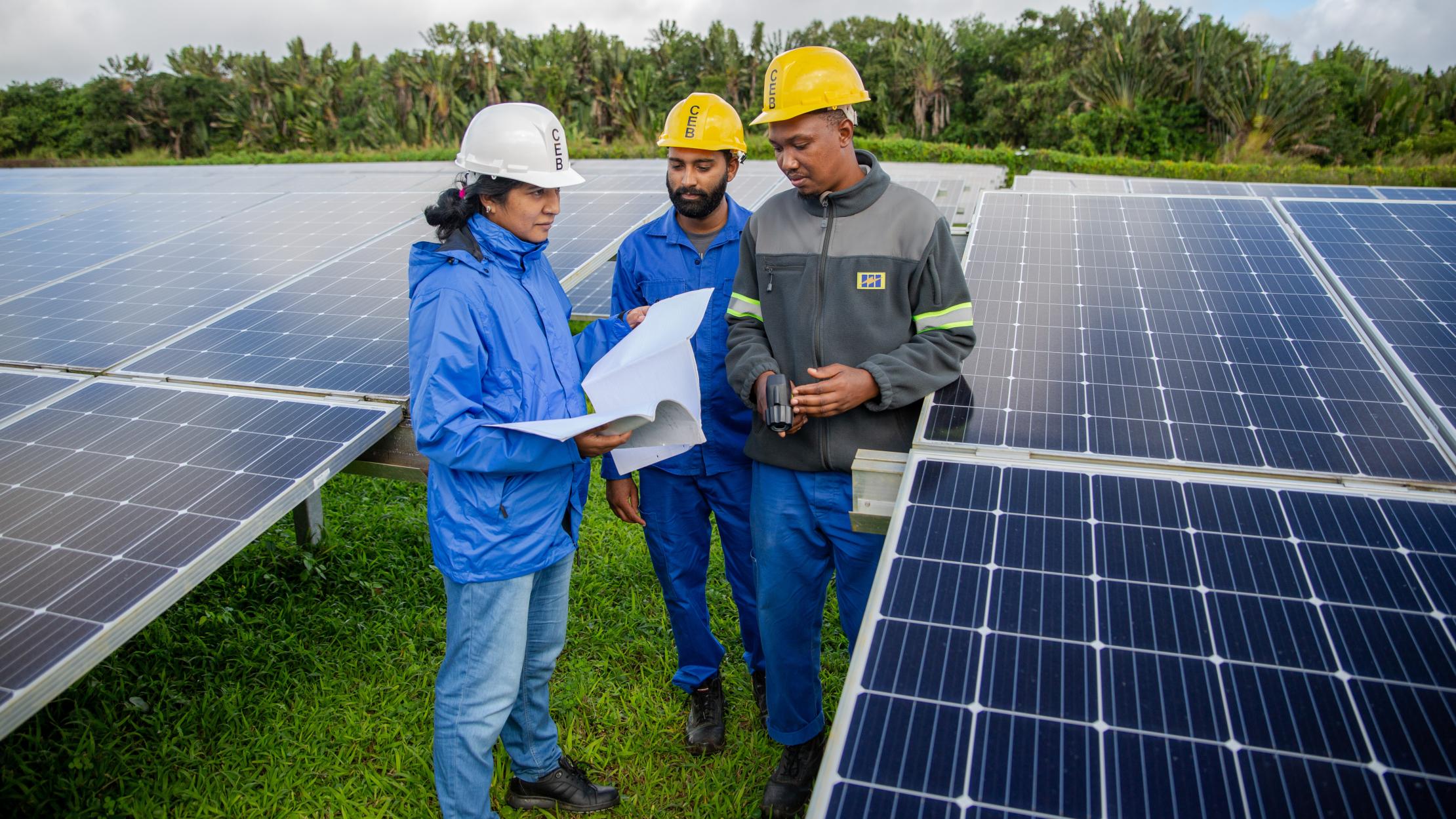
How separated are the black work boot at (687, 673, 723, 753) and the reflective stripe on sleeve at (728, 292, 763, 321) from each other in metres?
1.72

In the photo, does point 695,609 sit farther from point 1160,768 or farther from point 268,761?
point 1160,768

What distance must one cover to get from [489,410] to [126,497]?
1.50 meters

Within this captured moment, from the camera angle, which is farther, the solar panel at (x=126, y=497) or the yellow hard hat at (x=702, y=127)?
the yellow hard hat at (x=702, y=127)

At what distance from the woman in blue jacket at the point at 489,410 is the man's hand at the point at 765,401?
50cm

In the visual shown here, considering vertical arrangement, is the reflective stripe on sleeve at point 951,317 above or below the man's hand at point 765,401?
above

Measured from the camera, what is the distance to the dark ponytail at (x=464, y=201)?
2924mm

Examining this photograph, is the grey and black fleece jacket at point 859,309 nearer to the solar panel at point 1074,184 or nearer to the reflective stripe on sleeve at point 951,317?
the reflective stripe on sleeve at point 951,317

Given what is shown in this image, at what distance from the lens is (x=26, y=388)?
169 inches

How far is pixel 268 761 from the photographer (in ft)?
12.9

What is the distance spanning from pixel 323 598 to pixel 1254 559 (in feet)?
15.9

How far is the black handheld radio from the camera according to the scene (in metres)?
2.88

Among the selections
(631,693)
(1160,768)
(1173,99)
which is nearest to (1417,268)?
(1160,768)

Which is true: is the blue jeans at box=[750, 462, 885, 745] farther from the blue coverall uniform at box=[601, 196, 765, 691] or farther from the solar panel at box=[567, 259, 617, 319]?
the solar panel at box=[567, 259, 617, 319]

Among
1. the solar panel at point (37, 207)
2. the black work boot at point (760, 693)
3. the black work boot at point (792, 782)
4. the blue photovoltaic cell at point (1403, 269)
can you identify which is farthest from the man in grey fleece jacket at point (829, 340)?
the solar panel at point (37, 207)
